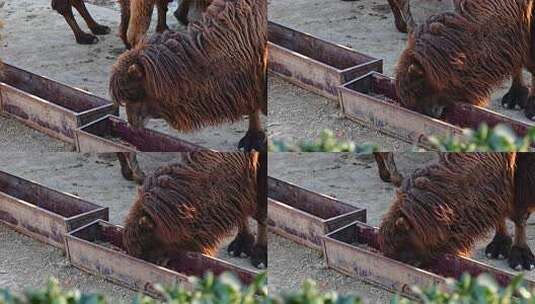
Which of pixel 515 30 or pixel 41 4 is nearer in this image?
pixel 515 30

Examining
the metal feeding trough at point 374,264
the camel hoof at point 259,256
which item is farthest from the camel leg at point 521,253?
the camel hoof at point 259,256

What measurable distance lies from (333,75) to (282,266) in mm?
975

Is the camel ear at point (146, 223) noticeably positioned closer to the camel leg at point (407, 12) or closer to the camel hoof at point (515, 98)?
the camel leg at point (407, 12)

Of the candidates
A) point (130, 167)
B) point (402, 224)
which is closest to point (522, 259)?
point (402, 224)

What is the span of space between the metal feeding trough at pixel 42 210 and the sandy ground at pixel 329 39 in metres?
1.08

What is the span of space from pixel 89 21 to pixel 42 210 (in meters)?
0.97

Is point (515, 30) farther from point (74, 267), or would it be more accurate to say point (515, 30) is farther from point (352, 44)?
point (74, 267)

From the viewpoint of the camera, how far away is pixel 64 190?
8078mm

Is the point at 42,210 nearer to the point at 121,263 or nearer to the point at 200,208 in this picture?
the point at 121,263

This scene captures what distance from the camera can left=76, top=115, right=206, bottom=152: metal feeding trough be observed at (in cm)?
782

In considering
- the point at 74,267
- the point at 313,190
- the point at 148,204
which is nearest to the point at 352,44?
the point at 313,190

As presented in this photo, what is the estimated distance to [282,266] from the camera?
7859 mm

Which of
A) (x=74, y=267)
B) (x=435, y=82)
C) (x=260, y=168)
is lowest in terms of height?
(x=74, y=267)

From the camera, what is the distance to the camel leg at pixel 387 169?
771cm
